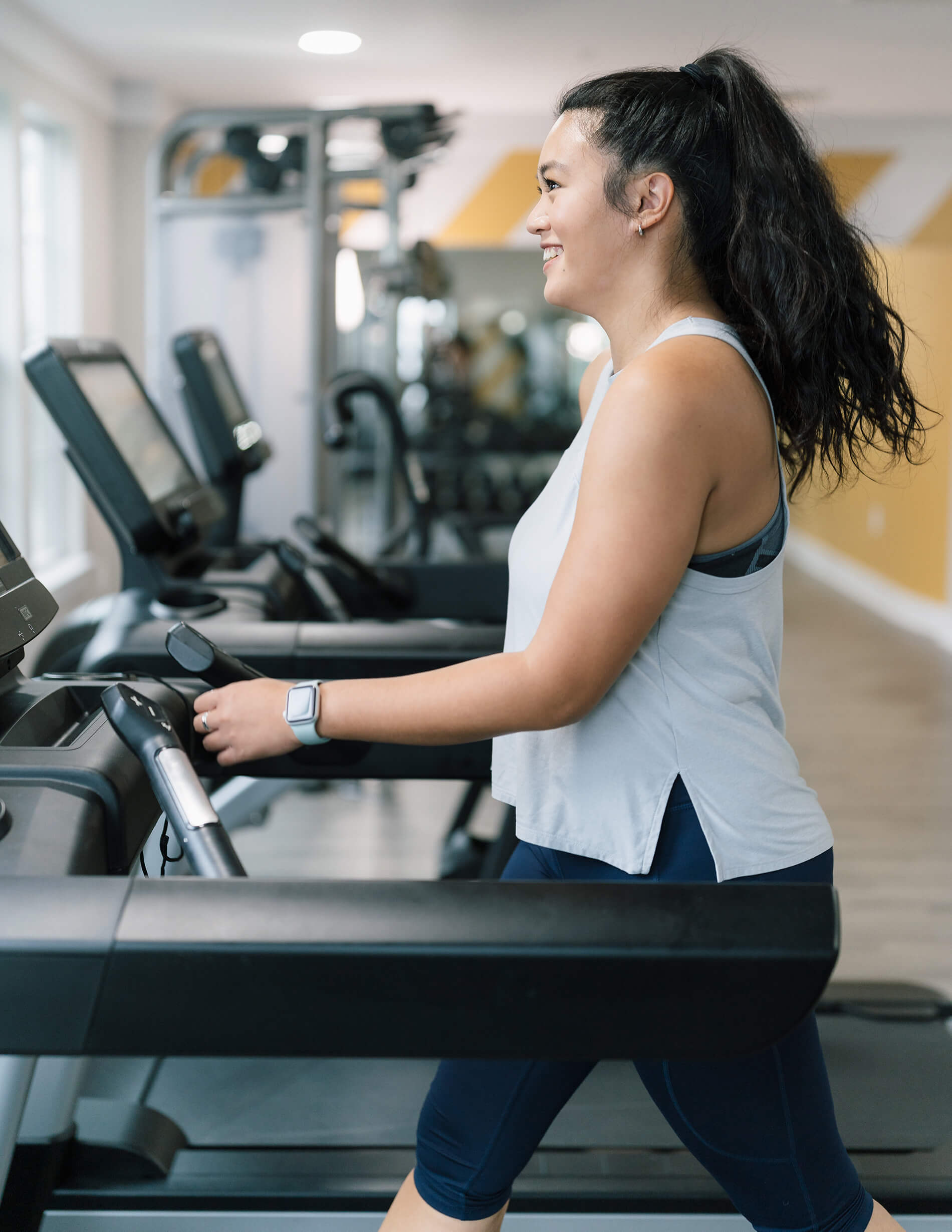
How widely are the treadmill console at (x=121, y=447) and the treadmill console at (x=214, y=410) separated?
0.51 metres

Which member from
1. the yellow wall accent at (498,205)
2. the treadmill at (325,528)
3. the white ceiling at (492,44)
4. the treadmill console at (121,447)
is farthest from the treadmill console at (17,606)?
the yellow wall accent at (498,205)

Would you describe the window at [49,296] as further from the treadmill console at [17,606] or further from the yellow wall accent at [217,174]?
the treadmill console at [17,606]

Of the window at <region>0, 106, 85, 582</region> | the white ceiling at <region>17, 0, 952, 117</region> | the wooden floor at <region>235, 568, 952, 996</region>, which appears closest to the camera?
the wooden floor at <region>235, 568, 952, 996</region>

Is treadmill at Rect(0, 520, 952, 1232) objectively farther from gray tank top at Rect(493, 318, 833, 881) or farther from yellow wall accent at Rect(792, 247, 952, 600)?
yellow wall accent at Rect(792, 247, 952, 600)

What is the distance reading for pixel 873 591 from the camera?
23.6ft

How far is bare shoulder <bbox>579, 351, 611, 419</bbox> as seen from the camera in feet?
4.39

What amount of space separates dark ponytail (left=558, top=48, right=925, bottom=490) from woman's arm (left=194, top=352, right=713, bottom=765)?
15 centimetres

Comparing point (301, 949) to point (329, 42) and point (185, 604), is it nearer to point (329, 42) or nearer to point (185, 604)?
point (185, 604)

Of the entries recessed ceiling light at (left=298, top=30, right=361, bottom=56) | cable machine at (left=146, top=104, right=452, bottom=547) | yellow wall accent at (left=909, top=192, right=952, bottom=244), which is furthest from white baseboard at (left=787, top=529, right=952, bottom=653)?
recessed ceiling light at (left=298, top=30, right=361, bottom=56)

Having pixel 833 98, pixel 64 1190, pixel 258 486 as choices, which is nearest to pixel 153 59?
pixel 258 486

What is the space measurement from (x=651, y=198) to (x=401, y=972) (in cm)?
62

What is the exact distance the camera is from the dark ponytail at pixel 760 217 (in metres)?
0.99

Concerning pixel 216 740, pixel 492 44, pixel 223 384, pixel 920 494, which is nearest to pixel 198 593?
pixel 223 384

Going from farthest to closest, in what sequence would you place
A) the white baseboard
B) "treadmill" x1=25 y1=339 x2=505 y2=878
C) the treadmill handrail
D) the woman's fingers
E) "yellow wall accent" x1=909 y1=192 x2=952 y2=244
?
"yellow wall accent" x1=909 y1=192 x2=952 y2=244, the white baseboard, "treadmill" x1=25 y1=339 x2=505 y2=878, the woman's fingers, the treadmill handrail
